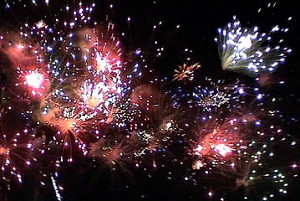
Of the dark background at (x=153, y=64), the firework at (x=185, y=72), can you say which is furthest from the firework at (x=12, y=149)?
the firework at (x=185, y=72)

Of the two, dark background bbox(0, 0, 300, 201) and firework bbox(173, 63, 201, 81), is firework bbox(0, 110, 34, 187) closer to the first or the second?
dark background bbox(0, 0, 300, 201)

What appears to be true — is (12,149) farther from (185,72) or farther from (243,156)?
(243,156)

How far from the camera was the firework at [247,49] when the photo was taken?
5.10 meters

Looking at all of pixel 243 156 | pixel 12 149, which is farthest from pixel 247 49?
pixel 12 149

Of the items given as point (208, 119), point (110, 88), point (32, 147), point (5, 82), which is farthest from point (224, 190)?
point (5, 82)

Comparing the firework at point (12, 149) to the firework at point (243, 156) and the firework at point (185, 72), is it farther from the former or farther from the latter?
the firework at point (243, 156)

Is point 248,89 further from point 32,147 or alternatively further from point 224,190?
point 32,147

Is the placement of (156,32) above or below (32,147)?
above

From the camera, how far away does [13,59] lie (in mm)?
4836

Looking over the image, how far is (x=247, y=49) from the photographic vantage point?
513cm

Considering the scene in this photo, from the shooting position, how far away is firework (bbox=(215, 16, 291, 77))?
510 centimetres

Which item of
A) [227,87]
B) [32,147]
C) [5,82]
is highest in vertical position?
[227,87]

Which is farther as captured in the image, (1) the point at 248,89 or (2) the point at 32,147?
(1) the point at 248,89

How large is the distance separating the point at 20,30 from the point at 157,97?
2.29 meters
